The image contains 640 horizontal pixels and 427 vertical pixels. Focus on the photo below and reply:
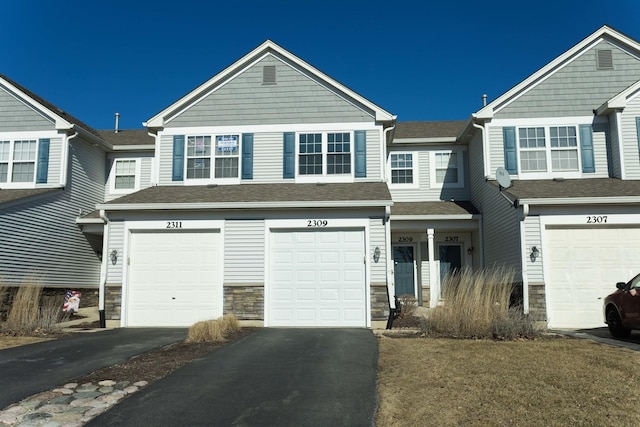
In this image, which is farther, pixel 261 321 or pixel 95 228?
pixel 95 228

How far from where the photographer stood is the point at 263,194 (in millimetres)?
13844

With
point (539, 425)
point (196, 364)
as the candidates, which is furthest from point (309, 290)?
point (539, 425)

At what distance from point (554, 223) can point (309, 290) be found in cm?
645

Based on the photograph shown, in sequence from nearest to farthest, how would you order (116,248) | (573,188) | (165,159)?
1. (116,248)
2. (573,188)
3. (165,159)

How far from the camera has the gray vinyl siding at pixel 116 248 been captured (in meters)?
13.2

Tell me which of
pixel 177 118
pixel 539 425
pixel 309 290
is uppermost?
pixel 177 118

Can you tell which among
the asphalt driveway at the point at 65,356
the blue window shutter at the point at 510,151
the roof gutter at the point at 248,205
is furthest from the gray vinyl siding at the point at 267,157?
the blue window shutter at the point at 510,151

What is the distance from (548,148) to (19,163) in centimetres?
1696

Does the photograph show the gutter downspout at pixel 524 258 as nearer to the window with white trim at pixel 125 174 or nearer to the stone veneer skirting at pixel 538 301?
the stone veneer skirting at pixel 538 301

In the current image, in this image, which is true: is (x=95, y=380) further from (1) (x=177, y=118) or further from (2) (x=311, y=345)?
(1) (x=177, y=118)

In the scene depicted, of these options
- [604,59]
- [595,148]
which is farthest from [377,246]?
[604,59]

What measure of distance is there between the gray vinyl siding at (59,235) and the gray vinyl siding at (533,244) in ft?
45.1

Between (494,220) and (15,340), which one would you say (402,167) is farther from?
(15,340)

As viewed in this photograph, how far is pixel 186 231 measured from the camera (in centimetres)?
1341
